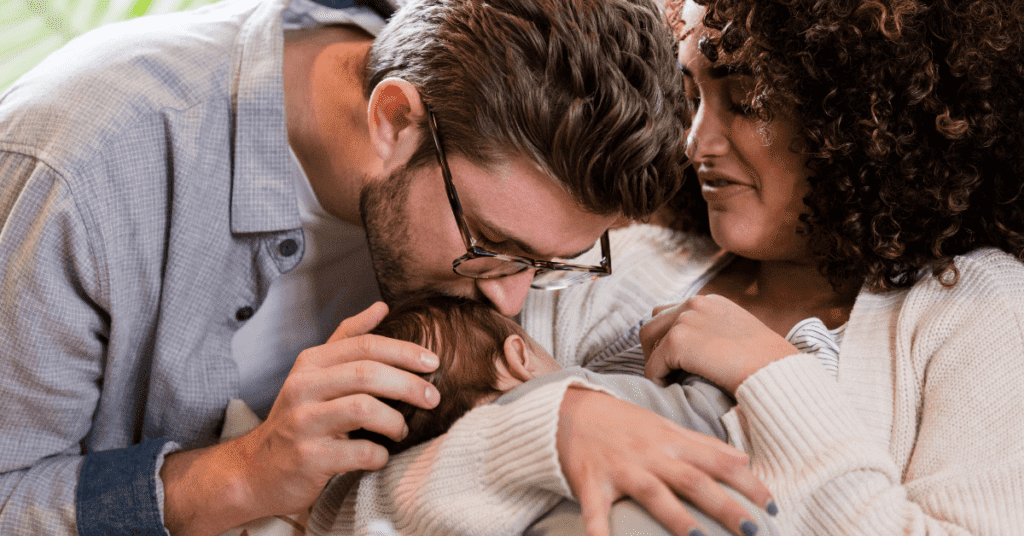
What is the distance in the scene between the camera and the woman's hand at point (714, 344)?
1166 millimetres

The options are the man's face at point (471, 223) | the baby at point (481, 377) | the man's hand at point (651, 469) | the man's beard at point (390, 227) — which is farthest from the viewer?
the man's beard at point (390, 227)

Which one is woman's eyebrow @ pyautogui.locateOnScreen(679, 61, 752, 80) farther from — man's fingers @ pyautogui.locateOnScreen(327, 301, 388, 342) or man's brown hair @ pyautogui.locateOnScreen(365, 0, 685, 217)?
man's fingers @ pyautogui.locateOnScreen(327, 301, 388, 342)

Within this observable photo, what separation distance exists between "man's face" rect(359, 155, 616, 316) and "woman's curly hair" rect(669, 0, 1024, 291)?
46 centimetres

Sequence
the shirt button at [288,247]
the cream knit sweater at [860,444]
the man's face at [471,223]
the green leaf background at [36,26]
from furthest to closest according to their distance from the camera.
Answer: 1. the green leaf background at [36,26]
2. the shirt button at [288,247]
3. the man's face at [471,223]
4. the cream knit sweater at [860,444]

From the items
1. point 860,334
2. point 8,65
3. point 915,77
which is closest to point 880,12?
point 915,77

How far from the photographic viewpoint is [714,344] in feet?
3.95

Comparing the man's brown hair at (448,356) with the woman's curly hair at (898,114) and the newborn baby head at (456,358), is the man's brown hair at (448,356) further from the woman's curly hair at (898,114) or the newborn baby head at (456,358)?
the woman's curly hair at (898,114)

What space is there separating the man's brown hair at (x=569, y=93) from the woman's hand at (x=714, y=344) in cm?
22

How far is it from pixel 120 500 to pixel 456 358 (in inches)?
25.2

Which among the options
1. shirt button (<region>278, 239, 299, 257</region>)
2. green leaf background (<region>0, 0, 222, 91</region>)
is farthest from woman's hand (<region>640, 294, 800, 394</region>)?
green leaf background (<region>0, 0, 222, 91</region>)

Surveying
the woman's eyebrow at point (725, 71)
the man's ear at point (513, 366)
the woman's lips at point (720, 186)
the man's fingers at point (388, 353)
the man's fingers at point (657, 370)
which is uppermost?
the woman's eyebrow at point (725, 71)

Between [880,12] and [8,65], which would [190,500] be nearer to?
[8,65]

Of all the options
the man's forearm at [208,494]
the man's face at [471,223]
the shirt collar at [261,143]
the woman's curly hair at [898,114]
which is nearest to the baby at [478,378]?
the man's face at [471,223]

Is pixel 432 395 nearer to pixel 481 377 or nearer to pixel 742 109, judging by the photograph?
pixel 481 377
